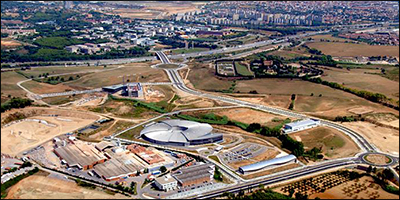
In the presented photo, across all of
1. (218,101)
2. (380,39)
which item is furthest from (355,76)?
(380,39)

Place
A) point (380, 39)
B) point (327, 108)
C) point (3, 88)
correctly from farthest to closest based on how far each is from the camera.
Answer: point (380, 39) → point (3, 88) → point (327, 108)

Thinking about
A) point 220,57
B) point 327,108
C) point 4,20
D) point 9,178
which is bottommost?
point 9,178

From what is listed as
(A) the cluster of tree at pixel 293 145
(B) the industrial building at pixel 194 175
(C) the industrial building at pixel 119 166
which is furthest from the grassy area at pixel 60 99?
(A) the cluster of tree at pixel 293 145

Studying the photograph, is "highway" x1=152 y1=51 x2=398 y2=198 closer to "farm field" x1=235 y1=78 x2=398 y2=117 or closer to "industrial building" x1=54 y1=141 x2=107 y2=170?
"farm field" x1=235 y1=78 x2=398 y2=117

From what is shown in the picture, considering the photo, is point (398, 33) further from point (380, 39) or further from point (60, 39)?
point (60, 39)

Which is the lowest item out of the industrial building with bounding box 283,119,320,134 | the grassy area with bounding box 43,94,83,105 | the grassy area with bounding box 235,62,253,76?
the industrial building with bounding box 283,119,320,134

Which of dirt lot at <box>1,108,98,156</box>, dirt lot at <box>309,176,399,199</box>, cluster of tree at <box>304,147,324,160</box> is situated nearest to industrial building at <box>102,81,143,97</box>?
dirt lot at <box>1,108,98,156</box>

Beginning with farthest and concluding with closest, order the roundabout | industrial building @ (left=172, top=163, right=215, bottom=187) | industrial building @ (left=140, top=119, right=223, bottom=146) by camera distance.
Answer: industrial building @ (left=140, top=119, right=223, bottom=146) → the roundabout → industrial building @ (left=172, top=163, right=215, bottom=187)

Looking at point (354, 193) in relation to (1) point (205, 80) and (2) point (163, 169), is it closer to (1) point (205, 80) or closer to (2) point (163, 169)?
(2) point (163, 169)
